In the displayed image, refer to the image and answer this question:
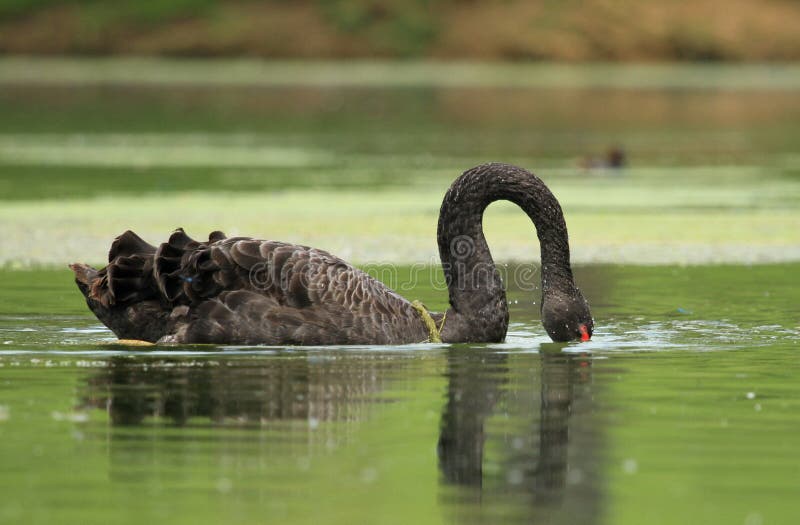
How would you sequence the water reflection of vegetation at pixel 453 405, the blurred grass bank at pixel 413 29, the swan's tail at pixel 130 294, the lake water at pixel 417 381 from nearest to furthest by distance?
the lake water at pixel 417 381, the water reflection of vegetation at pixel 453 405, the swan's tail at pixel 130 294, the blurred grass bank at pixel 413 29

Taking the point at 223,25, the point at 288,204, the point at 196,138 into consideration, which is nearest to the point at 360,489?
the point at 288,204

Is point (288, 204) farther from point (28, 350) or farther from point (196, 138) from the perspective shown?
point (196, 138)

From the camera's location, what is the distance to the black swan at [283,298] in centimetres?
895

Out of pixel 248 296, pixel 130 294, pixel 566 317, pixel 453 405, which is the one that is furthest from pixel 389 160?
pixel 453 405

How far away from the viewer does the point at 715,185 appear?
70.0 ft

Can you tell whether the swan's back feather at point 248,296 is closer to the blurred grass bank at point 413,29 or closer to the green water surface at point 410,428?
the green water surface at point 410,428

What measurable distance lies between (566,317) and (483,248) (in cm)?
60

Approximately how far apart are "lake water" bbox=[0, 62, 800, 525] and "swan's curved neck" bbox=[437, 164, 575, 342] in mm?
181

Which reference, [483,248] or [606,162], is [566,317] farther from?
[606,162]

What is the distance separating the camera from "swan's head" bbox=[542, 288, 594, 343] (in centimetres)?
929

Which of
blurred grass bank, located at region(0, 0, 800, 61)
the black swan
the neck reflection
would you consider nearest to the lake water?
the neck reflection

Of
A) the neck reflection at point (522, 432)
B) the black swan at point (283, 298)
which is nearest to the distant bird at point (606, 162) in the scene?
the black swan at point (283, 298)

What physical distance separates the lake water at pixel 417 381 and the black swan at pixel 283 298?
0.45 ft

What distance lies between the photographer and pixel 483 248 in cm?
952
